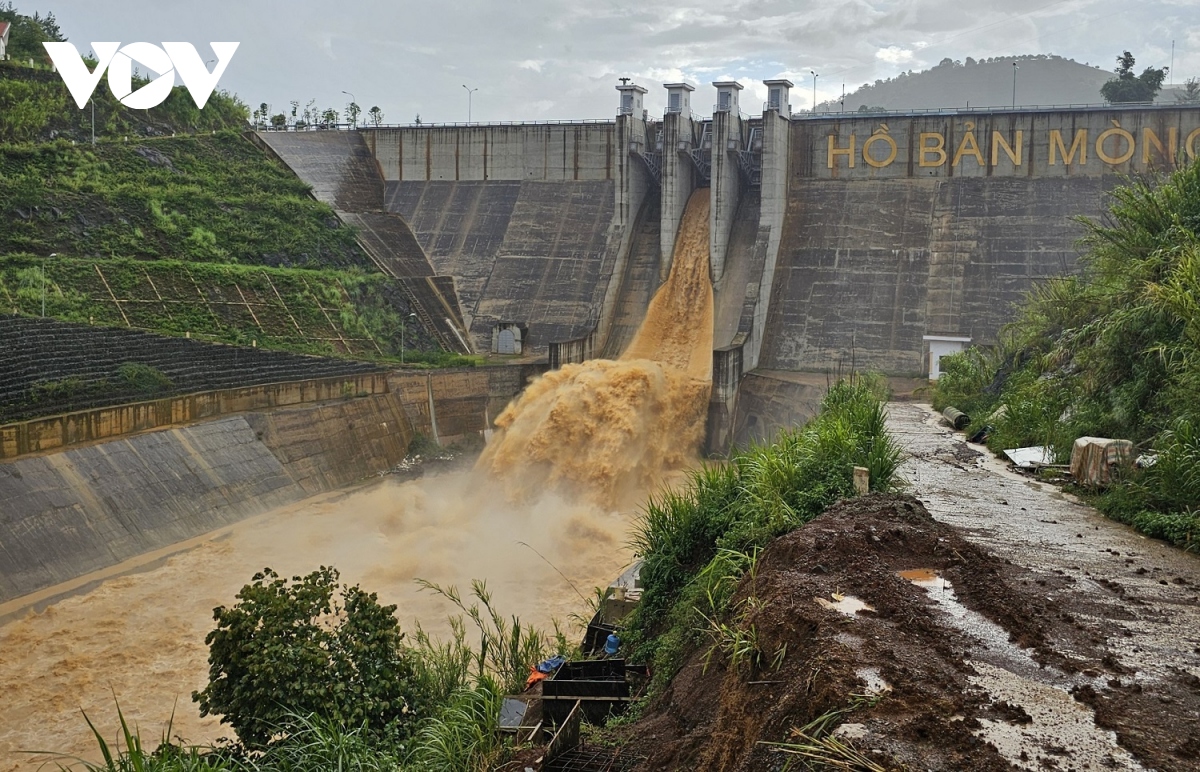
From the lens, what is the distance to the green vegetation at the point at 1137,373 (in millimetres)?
13000

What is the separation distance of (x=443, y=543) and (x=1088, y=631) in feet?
65.3

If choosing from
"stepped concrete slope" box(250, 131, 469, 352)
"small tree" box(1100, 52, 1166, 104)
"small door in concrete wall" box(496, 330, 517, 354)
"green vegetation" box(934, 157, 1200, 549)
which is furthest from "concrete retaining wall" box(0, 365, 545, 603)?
"small tree" box(1100, 52, 1166, 104)

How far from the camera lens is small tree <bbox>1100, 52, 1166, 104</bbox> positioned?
218 ft

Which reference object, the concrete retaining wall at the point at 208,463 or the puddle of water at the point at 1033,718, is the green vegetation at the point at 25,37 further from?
the puddle of water at the point at 1033,718

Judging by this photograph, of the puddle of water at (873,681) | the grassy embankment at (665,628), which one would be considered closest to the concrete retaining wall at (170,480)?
the grassy embankment at (665,628)

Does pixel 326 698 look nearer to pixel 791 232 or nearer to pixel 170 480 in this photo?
pixel 170 480

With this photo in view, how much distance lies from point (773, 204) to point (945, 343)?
8118 mm

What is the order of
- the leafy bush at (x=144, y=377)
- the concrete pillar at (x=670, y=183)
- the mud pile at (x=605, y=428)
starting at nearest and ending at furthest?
the leafy bush at (x=144, y=377) < the mud pile at (x=605, y=428) < the concrete pillar at (x=670, y=183)

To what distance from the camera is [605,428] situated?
108 feet

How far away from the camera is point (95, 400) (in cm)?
2636

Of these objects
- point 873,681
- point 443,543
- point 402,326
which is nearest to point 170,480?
point 443,543

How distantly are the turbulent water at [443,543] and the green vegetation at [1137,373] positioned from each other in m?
9.96

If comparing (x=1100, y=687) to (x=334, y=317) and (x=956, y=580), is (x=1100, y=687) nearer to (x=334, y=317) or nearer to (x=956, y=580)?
(x=956, y=580)

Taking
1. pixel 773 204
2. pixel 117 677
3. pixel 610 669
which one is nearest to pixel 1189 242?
pixel 610 669
